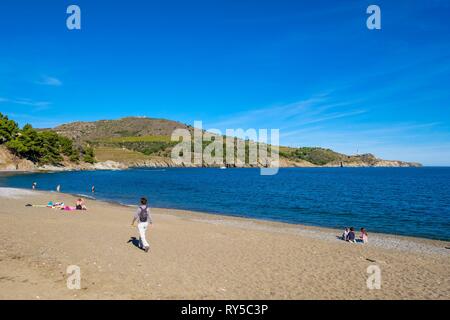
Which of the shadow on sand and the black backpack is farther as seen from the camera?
the shadow on sand

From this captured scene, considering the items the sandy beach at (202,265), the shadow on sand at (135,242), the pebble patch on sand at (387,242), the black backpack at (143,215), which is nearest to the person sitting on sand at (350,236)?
the pebble patch on sand at (387,242)

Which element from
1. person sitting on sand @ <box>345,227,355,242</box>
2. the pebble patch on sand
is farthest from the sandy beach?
person sitting on sand @ <box>345,227,355,242</box>

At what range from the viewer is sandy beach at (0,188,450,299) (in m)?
11.3

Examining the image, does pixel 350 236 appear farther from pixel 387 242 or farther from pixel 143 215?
pixel 143 215

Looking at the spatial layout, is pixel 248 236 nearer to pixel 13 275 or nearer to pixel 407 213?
pixel 13 275

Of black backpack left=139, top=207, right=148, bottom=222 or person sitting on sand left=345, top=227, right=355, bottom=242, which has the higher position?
black backpack left=139, top=207, right=148, bottom=222

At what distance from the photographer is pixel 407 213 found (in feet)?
134

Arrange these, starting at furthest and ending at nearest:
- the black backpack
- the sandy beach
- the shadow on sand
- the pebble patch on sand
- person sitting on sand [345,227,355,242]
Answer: person sitting on sand [345,227,355,242]
the pebble patch on sand
the shadow on sand
the black backpack
the sandy beach

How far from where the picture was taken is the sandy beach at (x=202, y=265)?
11.3 metres

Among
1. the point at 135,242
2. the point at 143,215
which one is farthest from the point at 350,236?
the point at 143,215

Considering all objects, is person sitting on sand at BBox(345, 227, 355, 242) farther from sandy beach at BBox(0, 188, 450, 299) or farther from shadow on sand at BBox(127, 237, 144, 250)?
shadow on sand at BBox(127, 237, 144, 250)
